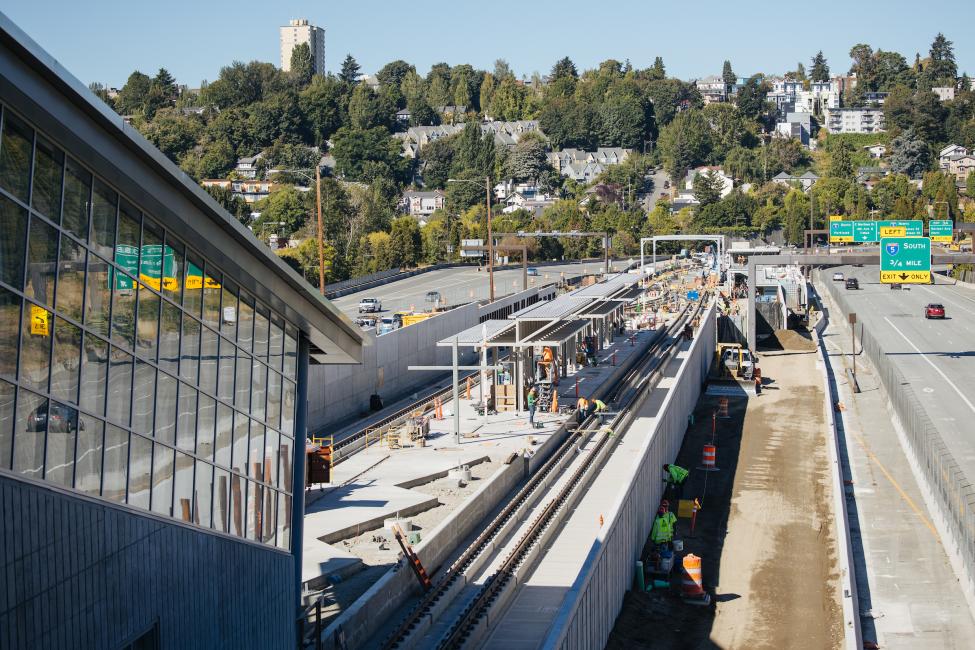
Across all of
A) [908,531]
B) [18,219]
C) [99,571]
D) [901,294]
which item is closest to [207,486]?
[99,571]

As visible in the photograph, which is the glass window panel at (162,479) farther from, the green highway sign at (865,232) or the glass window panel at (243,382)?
the green highway sign at (865,232)

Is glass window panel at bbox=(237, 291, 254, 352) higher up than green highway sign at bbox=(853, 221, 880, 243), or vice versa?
green highway sign at bbox=(853, 221, 880, 243)

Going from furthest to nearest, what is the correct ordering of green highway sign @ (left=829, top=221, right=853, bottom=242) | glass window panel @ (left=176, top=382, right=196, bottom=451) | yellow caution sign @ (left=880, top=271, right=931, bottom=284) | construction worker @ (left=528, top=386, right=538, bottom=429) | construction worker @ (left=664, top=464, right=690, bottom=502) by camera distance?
green highway sign @ (left=829, top=221, right=853, bottom=242) → yellow caution sign @ (left=880, top=271, right=931, bottom=284) → construction worker @ (left=528, top=386, right=538, bottom=429) → construction worker @ (left=664, top=464, right=690, bottom=502) → glass window panel @ (left=176, top=382, right=196, bottom=451)

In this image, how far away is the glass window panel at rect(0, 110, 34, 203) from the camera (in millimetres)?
9227

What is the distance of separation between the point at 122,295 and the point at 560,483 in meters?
17.6

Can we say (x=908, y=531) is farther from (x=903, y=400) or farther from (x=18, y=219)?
(x=18, y=219)

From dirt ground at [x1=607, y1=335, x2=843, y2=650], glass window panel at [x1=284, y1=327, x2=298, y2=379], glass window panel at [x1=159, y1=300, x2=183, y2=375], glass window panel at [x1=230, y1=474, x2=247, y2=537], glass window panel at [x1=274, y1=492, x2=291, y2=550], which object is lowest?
dirt ground at [x1=607, y1=335, x2=843, y2=650]

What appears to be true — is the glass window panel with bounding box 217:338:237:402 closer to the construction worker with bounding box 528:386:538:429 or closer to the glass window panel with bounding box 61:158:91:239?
the glass window panel with bounding box 61:158:91:239

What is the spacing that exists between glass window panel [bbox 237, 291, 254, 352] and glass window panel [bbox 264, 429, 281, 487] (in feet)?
4.86

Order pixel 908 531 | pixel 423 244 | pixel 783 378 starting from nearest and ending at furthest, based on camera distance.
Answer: pixel 908 531 < pixel 783 378 < pixel 423 244

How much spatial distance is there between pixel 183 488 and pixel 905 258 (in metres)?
42.5

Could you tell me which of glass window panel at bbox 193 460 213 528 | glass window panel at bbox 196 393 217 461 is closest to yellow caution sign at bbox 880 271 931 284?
glass window panel at bbox 196 393 217 461

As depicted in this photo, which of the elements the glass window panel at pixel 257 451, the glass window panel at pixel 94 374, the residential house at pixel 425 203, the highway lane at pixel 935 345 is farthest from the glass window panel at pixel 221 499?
the residential house at pixel 425 203

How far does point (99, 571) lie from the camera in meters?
10.6
